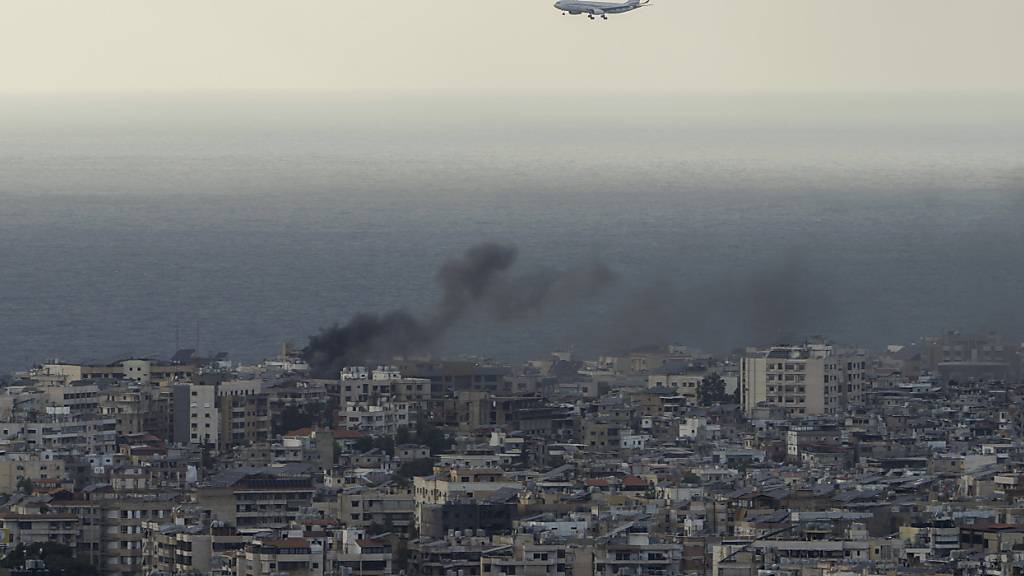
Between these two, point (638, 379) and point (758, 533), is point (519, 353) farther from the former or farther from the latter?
point (758, 533)

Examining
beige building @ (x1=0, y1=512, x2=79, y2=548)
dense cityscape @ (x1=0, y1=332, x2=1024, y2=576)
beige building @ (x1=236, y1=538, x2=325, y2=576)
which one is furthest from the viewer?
beige building @ (x1=0, y1=512, x2=79, y2=548)

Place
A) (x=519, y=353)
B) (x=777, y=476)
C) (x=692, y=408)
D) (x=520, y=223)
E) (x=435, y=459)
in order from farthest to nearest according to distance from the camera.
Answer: (x=520, y=223) → (x=519, y=353) → (x=692, y=408) → (x=435, y=459) → (x=777, y=476)

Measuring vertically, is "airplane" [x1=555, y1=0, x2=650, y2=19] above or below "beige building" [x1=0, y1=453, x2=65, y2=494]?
→ above

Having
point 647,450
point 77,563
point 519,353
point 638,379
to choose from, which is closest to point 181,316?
point 519,353

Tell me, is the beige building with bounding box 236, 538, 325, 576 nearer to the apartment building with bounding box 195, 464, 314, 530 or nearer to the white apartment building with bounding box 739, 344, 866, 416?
the apartment building with bounding box 195, 464, 314, 530

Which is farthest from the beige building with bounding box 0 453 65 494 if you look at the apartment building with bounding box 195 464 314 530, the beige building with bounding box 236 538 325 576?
the beige building with bounding box 236 538 325 576

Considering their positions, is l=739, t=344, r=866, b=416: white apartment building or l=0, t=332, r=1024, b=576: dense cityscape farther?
l=739, t=344, r=866, b=416: white apartment building

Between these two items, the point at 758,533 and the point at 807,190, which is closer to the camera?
the point at 758,533

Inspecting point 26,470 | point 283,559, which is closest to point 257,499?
point 26,470

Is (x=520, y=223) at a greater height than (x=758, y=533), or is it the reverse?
(x=520, y=223)
